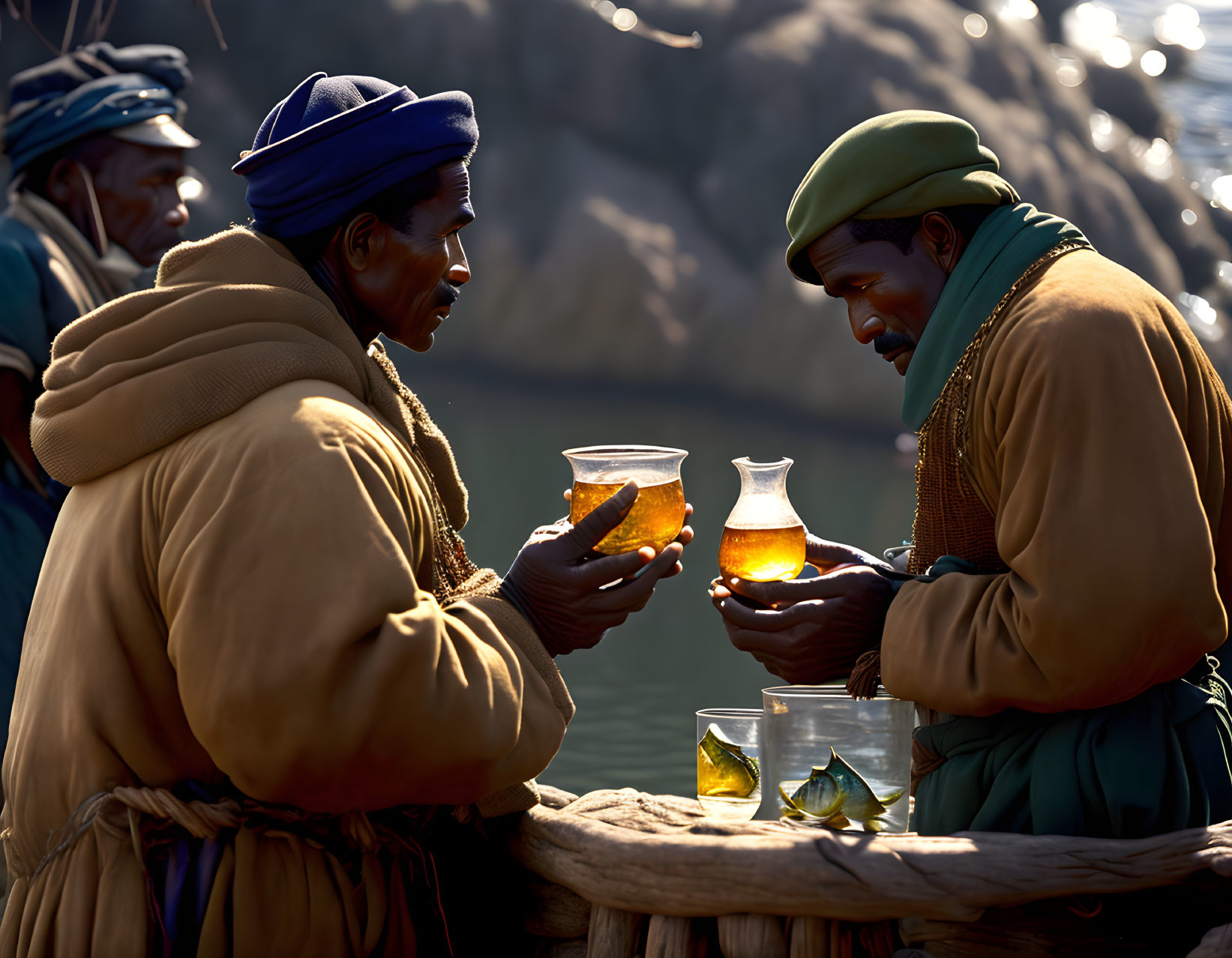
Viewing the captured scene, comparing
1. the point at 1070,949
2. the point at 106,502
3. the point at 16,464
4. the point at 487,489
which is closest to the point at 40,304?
the point at 16,464

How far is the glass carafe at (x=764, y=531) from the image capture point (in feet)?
8.08

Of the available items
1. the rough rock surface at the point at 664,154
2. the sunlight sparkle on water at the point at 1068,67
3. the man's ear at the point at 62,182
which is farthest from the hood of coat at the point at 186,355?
the sunlight sparkle on water at the point at 1068,67

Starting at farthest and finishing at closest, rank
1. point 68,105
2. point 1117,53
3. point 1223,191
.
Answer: point 1117,53, point 1223,191, point 68,105

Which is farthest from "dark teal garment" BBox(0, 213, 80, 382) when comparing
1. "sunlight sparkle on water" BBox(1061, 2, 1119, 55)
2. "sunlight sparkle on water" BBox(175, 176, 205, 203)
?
"sunlight sparkle on water" BBox(1061, 2, 1119, 55)

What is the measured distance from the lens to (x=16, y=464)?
13.4 feet

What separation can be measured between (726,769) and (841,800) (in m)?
0.39

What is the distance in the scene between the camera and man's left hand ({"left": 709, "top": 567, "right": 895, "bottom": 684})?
2.41m

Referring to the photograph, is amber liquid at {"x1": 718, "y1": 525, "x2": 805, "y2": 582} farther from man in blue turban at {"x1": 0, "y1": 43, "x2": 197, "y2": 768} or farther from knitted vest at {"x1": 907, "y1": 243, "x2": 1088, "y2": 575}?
man in blue turban at {"x1": 0, "y1": 43, "x2": 197, "y2": 768}

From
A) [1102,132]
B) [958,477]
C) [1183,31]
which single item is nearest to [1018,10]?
[1102,132]

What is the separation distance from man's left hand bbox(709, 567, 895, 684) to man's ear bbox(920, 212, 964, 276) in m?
0.63

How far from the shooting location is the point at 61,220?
4.43 metres

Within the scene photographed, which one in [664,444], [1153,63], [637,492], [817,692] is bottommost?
[664,444]

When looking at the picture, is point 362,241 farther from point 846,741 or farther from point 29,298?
point 29,298

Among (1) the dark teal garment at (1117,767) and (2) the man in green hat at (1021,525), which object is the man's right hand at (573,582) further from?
(1) the dark teal garment at (1117,767)
